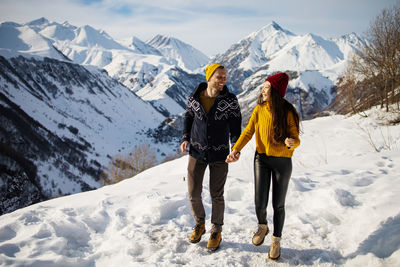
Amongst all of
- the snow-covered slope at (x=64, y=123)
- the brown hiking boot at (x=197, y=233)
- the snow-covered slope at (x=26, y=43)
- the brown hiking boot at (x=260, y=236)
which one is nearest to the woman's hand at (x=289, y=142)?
the brown hiking boot at (x=260, y=236)

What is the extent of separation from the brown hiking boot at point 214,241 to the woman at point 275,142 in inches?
30.8

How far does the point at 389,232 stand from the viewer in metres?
3.42

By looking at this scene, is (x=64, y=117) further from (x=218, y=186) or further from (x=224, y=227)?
(x=218, y=186)

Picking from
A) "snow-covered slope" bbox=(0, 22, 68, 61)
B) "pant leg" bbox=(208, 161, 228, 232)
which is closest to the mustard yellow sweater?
"pant leg" bbox=(208, 161, 228, 232)

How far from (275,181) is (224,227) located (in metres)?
1.52

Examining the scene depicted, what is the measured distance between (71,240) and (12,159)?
63815 mm

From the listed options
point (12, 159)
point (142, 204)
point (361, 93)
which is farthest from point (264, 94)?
point (12, 159)

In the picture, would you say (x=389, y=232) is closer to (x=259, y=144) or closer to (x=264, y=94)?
(x=259, y=144)

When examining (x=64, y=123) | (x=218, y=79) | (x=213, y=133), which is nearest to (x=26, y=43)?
(x=64, y=123)

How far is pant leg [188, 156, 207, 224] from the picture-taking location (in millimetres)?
3857

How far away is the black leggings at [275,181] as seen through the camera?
331 centimetres

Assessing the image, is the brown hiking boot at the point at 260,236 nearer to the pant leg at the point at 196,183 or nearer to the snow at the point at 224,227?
the snow at the point at 224,227

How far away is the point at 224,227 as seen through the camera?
4336 millimetres

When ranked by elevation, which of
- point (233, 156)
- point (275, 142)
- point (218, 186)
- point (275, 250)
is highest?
point (275, 142)
